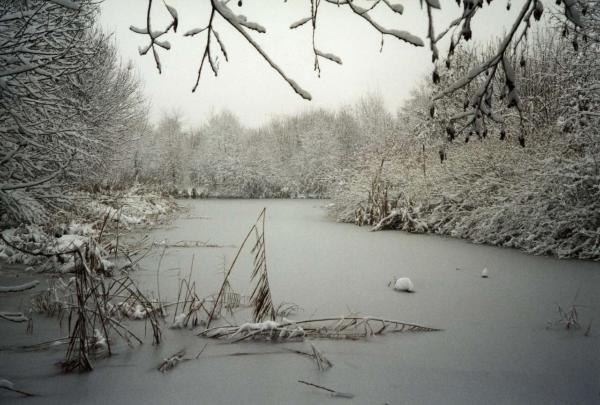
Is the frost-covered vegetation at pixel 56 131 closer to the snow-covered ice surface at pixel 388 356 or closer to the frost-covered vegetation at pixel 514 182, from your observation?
the snow-covered ice surface at pixel 388 356

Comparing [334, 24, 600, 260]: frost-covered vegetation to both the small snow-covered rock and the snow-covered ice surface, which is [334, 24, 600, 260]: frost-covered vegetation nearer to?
the snow-covered ice surface

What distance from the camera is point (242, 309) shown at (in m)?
3.28

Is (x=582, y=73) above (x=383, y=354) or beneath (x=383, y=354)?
above

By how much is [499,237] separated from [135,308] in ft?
19.6

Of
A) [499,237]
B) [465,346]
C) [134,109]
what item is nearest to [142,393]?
[465,346]

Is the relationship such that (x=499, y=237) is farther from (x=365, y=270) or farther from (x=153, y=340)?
(x=153, y=340)

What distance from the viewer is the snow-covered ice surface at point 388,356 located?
6.22 ft

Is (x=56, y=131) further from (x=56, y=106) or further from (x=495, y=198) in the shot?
(x=495, y=198)

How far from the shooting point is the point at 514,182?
7383mm

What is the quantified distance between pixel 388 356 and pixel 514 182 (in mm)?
6303

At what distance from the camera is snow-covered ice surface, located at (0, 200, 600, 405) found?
1896 millimetres

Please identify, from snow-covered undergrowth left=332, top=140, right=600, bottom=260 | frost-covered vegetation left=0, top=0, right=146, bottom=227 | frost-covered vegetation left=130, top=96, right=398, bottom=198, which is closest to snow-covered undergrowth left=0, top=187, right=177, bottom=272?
frost-covered vegetation left=0, top=0, right=146, bottom=227

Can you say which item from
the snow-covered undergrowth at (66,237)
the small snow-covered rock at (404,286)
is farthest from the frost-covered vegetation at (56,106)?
the small snow-covered rock at (404,286)

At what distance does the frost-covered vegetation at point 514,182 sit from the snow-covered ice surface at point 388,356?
1.26 meters
